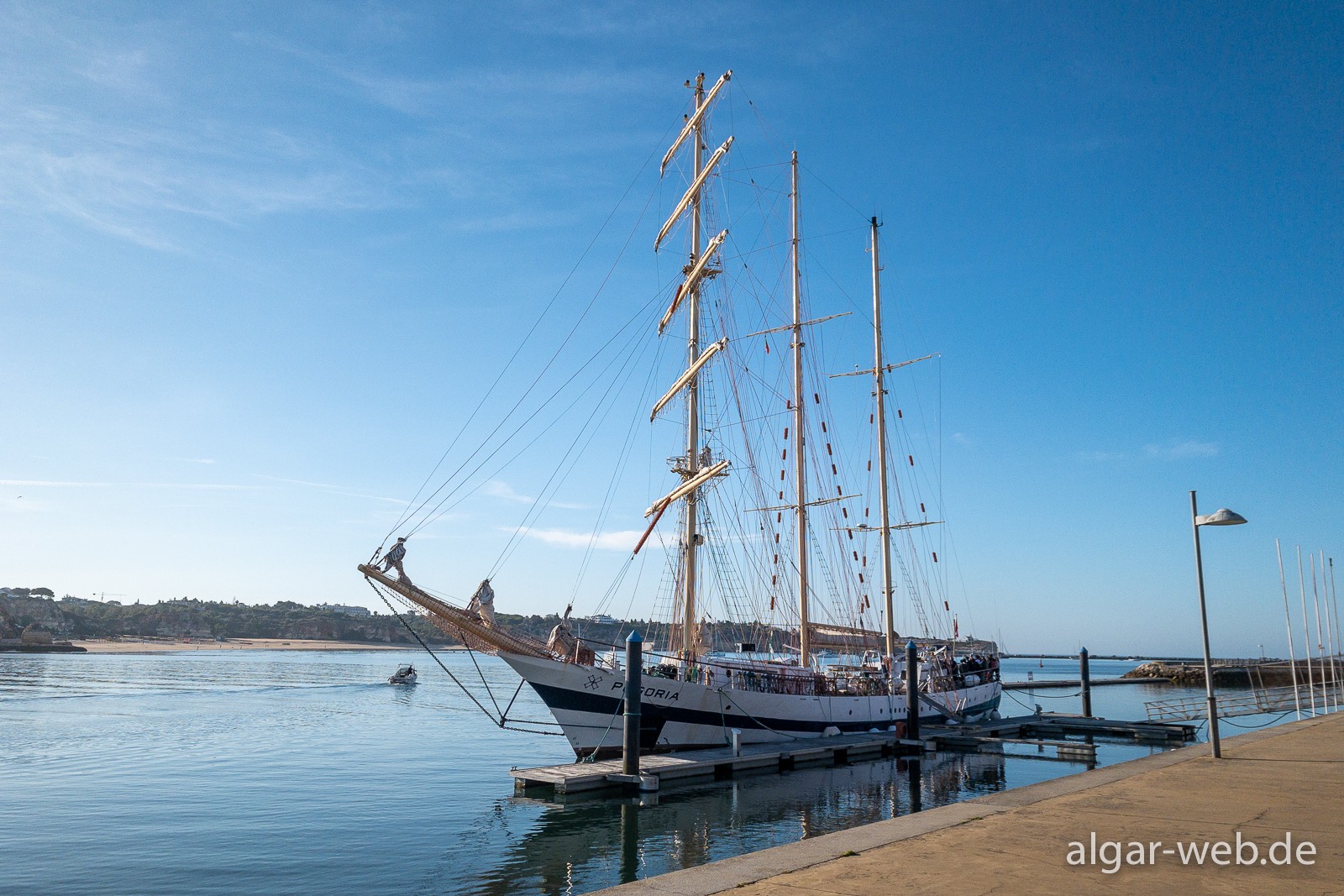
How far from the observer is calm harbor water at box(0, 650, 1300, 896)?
720 inches

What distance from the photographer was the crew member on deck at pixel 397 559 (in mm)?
27000

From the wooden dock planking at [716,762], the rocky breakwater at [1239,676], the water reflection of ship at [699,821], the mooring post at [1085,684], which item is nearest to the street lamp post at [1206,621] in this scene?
the water reflection of ship at [699,821]

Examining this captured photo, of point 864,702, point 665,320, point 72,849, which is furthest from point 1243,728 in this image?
point 72,849

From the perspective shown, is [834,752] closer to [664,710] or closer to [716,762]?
[716,762]

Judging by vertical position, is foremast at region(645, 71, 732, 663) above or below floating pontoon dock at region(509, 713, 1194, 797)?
above

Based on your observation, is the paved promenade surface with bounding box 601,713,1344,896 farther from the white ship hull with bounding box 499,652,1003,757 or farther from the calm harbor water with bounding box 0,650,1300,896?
the white ship hull with bounding box 499,652,1003,757

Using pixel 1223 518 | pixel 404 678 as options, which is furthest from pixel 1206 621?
pixel 404 678

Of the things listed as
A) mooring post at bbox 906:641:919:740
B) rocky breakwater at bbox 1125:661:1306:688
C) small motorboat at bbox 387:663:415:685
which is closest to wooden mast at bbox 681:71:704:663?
mooring post at bbox 906:641:919:740

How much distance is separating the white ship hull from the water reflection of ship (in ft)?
10.7

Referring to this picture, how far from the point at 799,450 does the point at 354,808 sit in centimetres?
2636

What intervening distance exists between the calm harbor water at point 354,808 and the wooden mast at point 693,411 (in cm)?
723

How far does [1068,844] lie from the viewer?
11.5m

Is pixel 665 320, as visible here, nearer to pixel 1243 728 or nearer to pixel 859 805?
pixel 859 805

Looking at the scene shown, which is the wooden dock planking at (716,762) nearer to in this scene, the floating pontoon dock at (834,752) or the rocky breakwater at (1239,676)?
the floating pontoon dock at (834,752)
